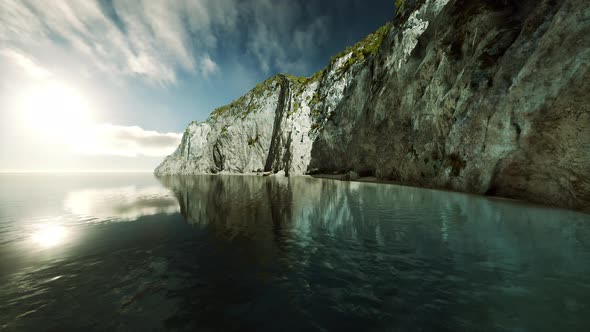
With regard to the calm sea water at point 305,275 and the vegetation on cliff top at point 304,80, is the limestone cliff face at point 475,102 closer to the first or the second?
the vegetation on cliff top at point 304,80

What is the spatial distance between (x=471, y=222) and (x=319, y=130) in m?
45.2

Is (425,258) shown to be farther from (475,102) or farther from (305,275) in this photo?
(475,102)

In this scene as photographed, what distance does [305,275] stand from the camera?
15.8 feet

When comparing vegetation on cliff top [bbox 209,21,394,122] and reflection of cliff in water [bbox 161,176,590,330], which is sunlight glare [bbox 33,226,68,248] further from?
vegetation on cliff top [bbox 209,21,394,122]

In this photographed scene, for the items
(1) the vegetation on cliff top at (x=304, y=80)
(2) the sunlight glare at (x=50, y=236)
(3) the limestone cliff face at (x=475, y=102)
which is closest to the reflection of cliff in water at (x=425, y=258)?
(3) the limestone cliff face at (x=475, y=102)

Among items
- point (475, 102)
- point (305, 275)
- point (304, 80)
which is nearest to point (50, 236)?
point (305, 275)

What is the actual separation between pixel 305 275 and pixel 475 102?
19.0 metres

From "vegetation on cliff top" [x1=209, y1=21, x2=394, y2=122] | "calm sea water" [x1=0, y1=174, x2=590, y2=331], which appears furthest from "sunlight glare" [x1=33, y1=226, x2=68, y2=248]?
"vegetation on cliff top" [x1=209, y1=21, x2=394, y2=122]

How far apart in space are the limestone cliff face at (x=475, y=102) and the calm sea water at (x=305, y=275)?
14.8 feet

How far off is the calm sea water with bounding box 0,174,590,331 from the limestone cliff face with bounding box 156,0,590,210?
4506 mm

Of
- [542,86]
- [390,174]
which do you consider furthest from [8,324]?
[390,174]

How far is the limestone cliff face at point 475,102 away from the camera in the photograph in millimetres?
10852

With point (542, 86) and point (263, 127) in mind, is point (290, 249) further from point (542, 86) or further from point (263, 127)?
point (263, 127)

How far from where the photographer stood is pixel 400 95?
2838 centimetres
